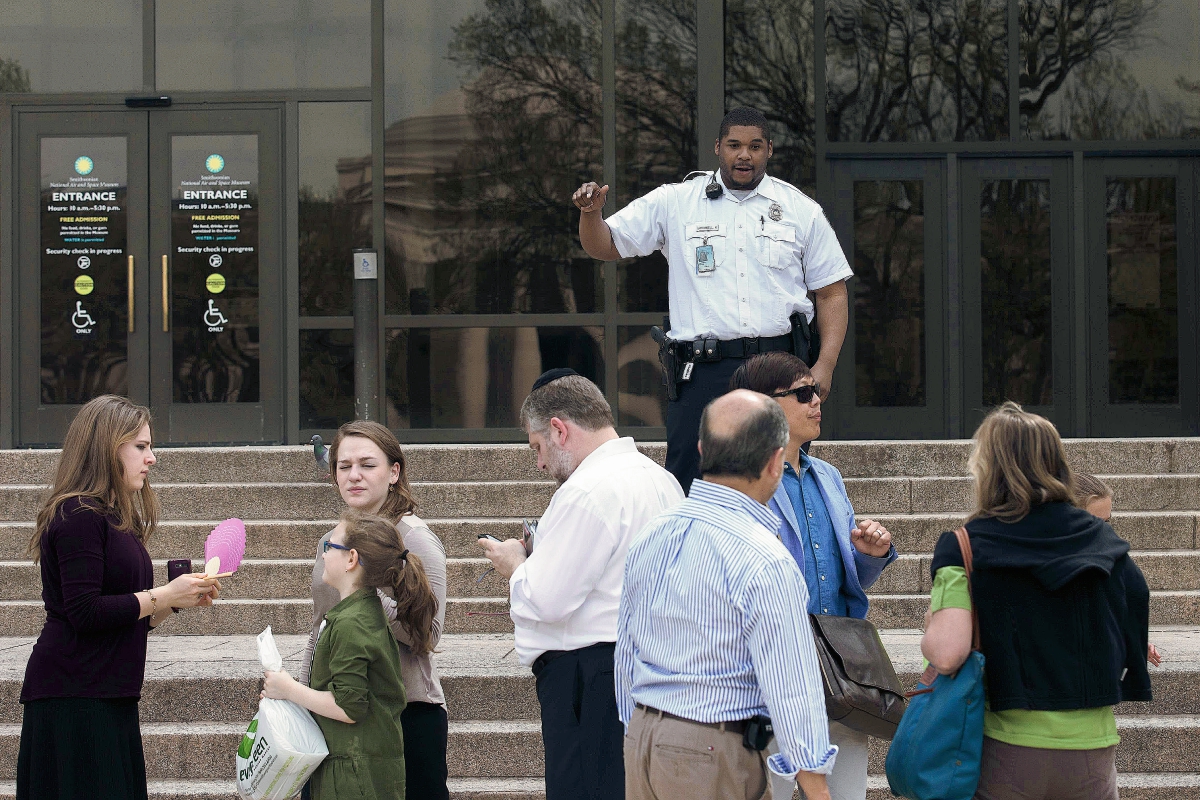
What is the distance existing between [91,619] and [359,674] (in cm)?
84

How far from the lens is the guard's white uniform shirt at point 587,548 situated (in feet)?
11.2

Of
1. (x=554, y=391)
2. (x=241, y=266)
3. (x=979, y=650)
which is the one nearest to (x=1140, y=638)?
(x=979, y=650)

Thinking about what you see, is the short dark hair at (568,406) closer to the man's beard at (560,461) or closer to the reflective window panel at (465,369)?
the man's beard at (560,461)

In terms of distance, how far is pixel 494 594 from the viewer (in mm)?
7184

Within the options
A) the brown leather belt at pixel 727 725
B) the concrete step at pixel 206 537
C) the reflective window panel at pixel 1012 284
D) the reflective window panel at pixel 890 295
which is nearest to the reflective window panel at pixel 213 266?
the concrete step at pixel 206 537

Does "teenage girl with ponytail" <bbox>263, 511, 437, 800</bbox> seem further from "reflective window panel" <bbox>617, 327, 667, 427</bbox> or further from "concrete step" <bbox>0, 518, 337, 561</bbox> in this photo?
"reflective window panel" <bbox>617, 327, 667, 427</bbox>

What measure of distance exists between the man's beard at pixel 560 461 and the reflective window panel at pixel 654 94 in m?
6.41

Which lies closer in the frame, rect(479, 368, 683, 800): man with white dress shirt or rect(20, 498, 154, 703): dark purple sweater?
rect(479, 368, 683, 800): man with white dress shirt

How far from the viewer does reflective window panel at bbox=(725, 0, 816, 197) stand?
1014cm

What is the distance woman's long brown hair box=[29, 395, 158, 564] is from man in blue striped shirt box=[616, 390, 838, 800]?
6.00 ft

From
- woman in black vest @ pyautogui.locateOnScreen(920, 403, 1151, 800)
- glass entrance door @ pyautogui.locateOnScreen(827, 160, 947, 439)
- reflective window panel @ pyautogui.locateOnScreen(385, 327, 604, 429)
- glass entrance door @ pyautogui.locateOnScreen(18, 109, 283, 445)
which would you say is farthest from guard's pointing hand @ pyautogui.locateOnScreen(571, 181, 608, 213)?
glass entrance door @ pyautogui.locateOnScreen(827, 160, 947, 439)

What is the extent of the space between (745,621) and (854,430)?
25.9 feet

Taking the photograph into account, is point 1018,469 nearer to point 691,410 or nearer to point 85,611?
point 691,410

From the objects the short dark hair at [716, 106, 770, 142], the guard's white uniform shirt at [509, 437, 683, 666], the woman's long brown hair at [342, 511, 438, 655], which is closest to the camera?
the guard's white uniform shirt at [509, 437, 683, 666]
